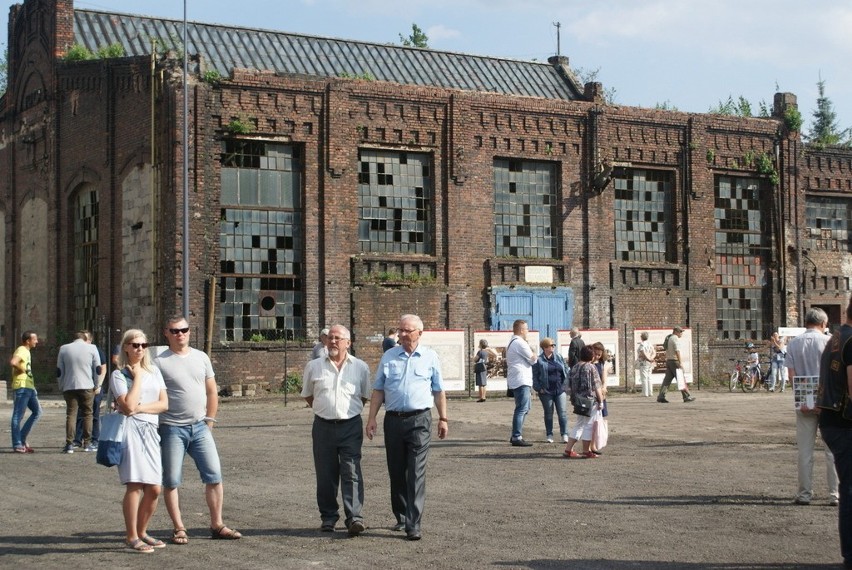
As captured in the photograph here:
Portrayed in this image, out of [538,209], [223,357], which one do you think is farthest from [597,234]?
[223,357]

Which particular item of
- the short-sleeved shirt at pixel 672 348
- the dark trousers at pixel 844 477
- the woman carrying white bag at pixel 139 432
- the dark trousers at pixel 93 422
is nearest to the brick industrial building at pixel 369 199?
the short-sleeved shirt at pixel 672 348

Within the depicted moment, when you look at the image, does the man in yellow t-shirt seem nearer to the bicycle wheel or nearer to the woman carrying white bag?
the woman carrying white bag

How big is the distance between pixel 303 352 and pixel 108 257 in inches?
247

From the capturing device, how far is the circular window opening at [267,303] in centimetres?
3250

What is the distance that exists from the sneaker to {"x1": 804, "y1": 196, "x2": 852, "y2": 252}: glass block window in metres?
32.5

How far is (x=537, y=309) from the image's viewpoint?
35.5 metres

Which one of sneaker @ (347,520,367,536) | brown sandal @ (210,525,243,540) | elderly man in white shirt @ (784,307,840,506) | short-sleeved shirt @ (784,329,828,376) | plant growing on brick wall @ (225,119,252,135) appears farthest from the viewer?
plant growing on brick wall @ (225,119,252,135)

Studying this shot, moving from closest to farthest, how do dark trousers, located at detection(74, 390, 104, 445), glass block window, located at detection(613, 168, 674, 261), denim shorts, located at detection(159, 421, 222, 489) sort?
denim shorts, located at detection(159, 421, 222, 489)
dark trousers, located at detection(74, 390, 104, 445)
glass block window, located at detection(613, 168, 674, 261)

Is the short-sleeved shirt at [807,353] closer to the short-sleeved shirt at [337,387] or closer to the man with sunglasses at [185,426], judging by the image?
the short-sleeved shirt at [337,387]

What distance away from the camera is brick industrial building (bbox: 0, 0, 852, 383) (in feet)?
106

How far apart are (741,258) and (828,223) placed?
13.1ft

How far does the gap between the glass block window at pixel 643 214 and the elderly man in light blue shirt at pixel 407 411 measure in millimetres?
26659

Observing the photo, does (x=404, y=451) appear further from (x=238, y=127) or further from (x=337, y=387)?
(x=238, y=127)

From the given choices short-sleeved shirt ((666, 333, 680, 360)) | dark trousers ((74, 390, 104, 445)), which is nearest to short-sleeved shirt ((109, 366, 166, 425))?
dark trousers ((74, 390, 104, 445))
